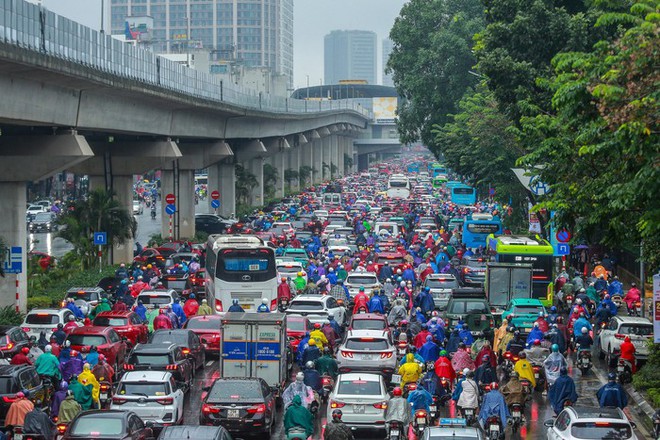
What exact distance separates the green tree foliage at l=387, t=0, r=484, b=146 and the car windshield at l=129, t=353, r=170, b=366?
6351 cm

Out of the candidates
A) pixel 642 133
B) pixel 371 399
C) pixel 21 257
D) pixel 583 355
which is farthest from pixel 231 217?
pixel 642 133

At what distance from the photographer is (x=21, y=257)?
40062 mm

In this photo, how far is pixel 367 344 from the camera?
27.9 meters

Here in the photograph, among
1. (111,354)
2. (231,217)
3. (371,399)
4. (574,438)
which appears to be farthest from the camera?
(231,217)

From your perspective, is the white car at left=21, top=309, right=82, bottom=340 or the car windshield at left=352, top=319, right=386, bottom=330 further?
the white car at left=21, top=309, right=82, bottom=340

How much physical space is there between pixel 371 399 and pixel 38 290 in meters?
25.5

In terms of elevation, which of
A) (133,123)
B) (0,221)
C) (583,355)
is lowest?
(583,355)

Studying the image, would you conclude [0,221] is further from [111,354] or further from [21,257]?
[111,354]

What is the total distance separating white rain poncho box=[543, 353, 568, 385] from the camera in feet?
88.5

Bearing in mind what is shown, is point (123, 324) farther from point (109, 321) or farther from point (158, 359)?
point (158, 359)

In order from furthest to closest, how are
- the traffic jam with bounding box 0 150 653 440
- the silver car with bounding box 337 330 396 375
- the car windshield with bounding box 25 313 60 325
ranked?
the car windshield with bounding box 25 313 60 325 < the silver car with bounding box 337 330 396 375 < the traffic jam with bounding box 0 150 653 440

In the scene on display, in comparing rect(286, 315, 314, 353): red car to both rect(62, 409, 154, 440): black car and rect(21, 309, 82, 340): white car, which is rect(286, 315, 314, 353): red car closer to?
rect(21, 309, 82, 340): white car

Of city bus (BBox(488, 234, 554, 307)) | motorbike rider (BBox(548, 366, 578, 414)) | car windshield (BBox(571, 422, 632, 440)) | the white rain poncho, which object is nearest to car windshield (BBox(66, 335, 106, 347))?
the white rain poncho

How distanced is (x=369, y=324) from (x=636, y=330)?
6.49 metres
